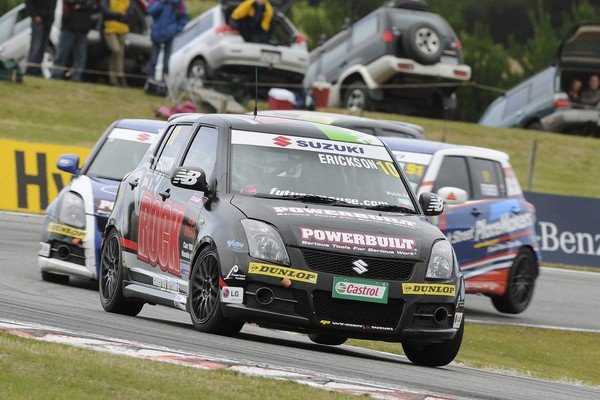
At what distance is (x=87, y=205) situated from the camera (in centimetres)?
1382

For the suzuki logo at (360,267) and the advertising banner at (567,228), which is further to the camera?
the advertising banner at (567,228)

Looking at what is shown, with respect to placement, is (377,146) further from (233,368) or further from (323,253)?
(233,368)

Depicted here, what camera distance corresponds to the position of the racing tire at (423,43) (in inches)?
1160

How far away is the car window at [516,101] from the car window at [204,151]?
2154cm

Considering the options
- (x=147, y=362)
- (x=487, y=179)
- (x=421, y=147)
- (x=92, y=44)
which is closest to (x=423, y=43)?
(x=92, y=44)

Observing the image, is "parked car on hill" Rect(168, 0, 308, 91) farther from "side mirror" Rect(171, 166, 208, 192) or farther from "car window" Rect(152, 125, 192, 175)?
"side mirror" Rect(171, 166, 208, 192)

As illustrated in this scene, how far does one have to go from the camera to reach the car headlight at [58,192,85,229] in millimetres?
13852

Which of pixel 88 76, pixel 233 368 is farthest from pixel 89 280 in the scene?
pixel 88 76

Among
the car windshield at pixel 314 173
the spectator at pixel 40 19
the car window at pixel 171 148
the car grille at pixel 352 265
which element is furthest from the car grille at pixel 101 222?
the spectator at pixel 40 19

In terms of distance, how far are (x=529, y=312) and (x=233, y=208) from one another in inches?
318

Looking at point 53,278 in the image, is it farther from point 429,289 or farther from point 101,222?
point 429,289

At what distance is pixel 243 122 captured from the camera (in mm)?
10875

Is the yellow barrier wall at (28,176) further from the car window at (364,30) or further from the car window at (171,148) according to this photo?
the car window at (364,30)

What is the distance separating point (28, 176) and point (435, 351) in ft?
39.9
